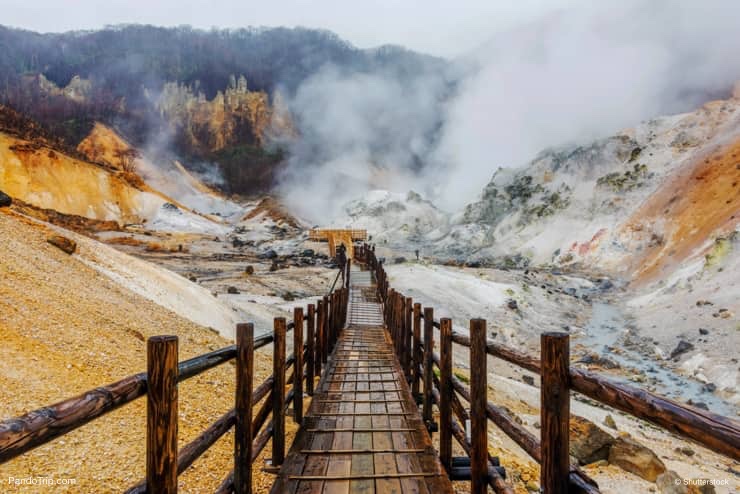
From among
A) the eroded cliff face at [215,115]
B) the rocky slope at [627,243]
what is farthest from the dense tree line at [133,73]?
the rocky slope at [627,243]

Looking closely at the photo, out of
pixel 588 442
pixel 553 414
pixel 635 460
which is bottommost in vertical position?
pixel 635 460

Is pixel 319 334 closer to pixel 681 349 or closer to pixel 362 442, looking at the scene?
pixel 362 442

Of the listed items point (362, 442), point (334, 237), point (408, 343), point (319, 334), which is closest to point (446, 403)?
point (362, 442)

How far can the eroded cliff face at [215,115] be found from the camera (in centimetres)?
10800

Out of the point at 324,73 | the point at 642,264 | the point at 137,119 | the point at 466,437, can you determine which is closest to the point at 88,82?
the point at 137,119

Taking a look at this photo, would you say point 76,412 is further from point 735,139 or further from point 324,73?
point 324,73

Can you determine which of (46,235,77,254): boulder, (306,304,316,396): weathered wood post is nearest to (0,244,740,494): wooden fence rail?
(306,304,316,396): weathered wood post

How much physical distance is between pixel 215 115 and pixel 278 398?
119 meters

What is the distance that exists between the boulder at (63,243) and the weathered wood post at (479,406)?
36.4 feet

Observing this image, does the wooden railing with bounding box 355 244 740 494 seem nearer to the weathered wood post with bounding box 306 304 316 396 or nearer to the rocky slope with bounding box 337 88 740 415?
the weathered wood post with bounding box 306 304 316 396

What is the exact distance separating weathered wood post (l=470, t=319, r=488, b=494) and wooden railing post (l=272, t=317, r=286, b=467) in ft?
6.10

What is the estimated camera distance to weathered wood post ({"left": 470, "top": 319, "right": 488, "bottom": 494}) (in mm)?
3039

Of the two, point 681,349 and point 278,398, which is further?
point 681,349

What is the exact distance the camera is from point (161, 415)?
1.97 m
